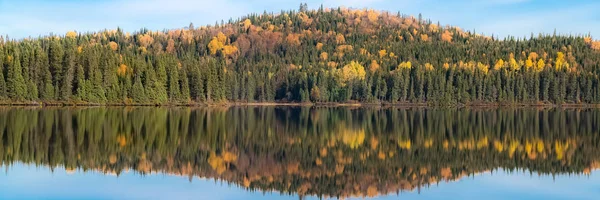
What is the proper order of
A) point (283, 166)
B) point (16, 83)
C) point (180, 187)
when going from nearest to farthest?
point (180, 187) → point (283, 166) → point (16, 83)

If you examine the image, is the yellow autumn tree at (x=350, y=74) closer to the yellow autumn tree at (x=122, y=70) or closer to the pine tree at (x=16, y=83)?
the yellow autumn tree at (x=122, y=70)

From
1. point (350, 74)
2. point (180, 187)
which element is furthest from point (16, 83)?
point (350, 74)

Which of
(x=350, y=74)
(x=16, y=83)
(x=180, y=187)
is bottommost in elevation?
(x=180, y=187)

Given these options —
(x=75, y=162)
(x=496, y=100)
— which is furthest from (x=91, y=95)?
(x=496, y=100)

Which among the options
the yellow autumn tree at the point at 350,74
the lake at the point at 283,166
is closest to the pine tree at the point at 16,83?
the lake at the point at 283,166

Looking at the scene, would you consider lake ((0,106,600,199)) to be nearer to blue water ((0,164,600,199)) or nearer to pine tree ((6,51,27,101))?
blue water ((0,164,600,199))

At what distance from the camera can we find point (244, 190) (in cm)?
2425

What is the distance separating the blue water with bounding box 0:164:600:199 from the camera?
2233cm

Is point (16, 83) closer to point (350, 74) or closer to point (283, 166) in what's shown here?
point (283, 166)

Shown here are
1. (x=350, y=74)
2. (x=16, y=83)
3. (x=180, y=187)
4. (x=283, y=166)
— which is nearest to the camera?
(x=180, y=187)

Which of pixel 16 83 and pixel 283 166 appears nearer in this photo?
pixel 283 166

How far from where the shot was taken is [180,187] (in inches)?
945

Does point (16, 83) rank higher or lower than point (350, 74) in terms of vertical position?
lower

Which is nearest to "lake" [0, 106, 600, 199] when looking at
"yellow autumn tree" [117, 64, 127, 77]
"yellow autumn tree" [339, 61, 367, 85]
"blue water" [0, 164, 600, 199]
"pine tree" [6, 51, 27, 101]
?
"blue water" [0, 164, 600, 199]
